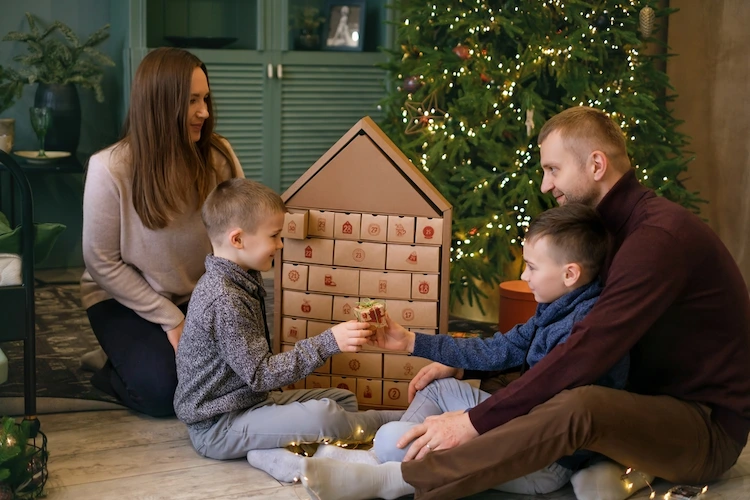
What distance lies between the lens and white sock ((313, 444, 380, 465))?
2.25m

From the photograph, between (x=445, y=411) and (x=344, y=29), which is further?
(x=344, y=29)

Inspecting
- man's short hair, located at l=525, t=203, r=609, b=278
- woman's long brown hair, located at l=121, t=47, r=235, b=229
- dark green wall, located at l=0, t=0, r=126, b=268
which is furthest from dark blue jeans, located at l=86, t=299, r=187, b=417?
dark green wall, located at l=0, t=0, r=126, b=268

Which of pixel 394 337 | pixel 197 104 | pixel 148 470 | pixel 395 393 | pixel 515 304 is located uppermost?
pixel 197 104

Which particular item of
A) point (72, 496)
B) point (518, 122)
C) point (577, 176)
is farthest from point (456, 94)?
point (72, 496)

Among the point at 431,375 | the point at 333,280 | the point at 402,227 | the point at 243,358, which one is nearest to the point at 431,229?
the point at 402,227

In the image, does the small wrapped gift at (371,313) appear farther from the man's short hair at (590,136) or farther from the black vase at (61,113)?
the black vase at (61,113)

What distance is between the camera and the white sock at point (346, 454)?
2254mm

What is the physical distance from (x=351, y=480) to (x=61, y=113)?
2886mm

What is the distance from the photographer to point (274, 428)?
232 cm

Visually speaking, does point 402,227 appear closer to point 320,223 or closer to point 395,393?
point 320,223

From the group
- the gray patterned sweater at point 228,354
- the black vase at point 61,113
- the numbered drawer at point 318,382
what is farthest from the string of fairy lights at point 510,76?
the black vase at point 61,113

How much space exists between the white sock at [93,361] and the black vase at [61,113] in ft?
5.19

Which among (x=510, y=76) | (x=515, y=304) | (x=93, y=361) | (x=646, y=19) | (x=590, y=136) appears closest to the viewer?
(x=590, y=136)

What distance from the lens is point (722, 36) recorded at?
14.8 ft
